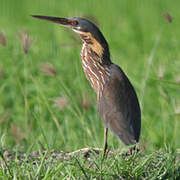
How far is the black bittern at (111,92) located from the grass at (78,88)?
285 mm

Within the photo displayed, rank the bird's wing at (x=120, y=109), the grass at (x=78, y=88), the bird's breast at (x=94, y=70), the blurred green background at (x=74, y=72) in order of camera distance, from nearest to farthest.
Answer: the grass at (x=78, y=88) → the bird's wing at (x=120, y=109) → the bird's breast at (x=94, y=70) → the blurred green background at (x=74, y=72)

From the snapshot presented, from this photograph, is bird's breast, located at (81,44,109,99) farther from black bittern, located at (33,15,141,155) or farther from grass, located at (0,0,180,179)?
grass, located at (0,0,180,179)

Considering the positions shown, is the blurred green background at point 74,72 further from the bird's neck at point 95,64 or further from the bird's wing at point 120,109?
the bird's neck at point 95,64

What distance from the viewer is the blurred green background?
5375mm

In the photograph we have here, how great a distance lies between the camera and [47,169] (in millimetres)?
3869

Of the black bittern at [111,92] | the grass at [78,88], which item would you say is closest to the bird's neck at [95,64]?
the black bittern at [111,92]

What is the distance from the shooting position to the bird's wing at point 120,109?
14.6 feet

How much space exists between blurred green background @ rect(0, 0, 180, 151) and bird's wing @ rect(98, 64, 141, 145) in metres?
0.23

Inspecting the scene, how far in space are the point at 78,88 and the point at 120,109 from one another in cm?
285

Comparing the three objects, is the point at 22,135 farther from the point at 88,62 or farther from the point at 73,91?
the point at 73,91

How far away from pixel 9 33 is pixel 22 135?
524 centimetres

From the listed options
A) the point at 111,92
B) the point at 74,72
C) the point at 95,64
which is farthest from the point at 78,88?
the point at 111,92

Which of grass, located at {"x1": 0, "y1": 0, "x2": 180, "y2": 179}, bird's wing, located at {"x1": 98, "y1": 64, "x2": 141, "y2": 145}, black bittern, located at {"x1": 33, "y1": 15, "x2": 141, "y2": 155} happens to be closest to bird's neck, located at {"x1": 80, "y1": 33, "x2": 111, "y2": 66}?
black bittern, located at {"x1": 33, "y1": 15, "x2": 141, "y2": 155}

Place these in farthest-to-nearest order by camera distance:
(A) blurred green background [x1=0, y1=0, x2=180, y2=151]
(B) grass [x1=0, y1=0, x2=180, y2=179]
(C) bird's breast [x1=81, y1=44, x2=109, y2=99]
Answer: (A) blurred green background [x1=0, y1=0, x2=180, y2=151], (C) bird's breast [x1=81, y1=44, x2=109, y2=99], (B) grass [x1=0, y1=0, x2=180, y2=179]
